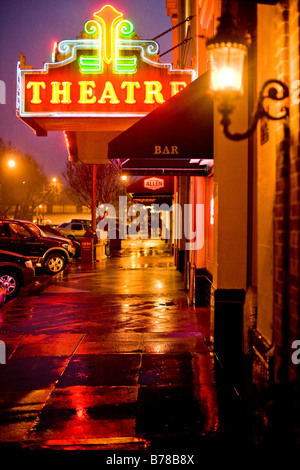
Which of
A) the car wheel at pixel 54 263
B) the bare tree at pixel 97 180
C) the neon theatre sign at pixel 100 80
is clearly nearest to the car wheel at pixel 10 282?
the neon theatre sign at pixel 100 80

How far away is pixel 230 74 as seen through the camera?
12.1ft

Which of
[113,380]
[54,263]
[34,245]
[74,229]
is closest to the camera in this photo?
[113,380]

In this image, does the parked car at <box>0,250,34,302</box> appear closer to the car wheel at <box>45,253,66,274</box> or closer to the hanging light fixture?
the car wheel at <box>45,253,66,274</box>

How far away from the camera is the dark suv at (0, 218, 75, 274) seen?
53.4ft

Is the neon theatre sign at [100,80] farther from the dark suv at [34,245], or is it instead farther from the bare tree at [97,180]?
the bare tree at [97,180]

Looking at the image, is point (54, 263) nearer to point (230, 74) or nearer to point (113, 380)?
point (113, 380)

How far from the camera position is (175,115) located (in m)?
7.43

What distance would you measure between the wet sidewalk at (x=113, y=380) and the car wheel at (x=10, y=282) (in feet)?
2.73

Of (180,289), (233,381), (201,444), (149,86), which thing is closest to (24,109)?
(149,86)

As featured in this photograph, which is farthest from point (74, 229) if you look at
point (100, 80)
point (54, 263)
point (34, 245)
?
point (100, 80)

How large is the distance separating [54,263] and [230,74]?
13.9 m

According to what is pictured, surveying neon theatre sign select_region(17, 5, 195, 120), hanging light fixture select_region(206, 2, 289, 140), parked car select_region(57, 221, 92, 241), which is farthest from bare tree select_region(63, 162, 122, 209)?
hanging light fixture select_region(206, 2, 289, 140)

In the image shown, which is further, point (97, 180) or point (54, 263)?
point (97, 180)
